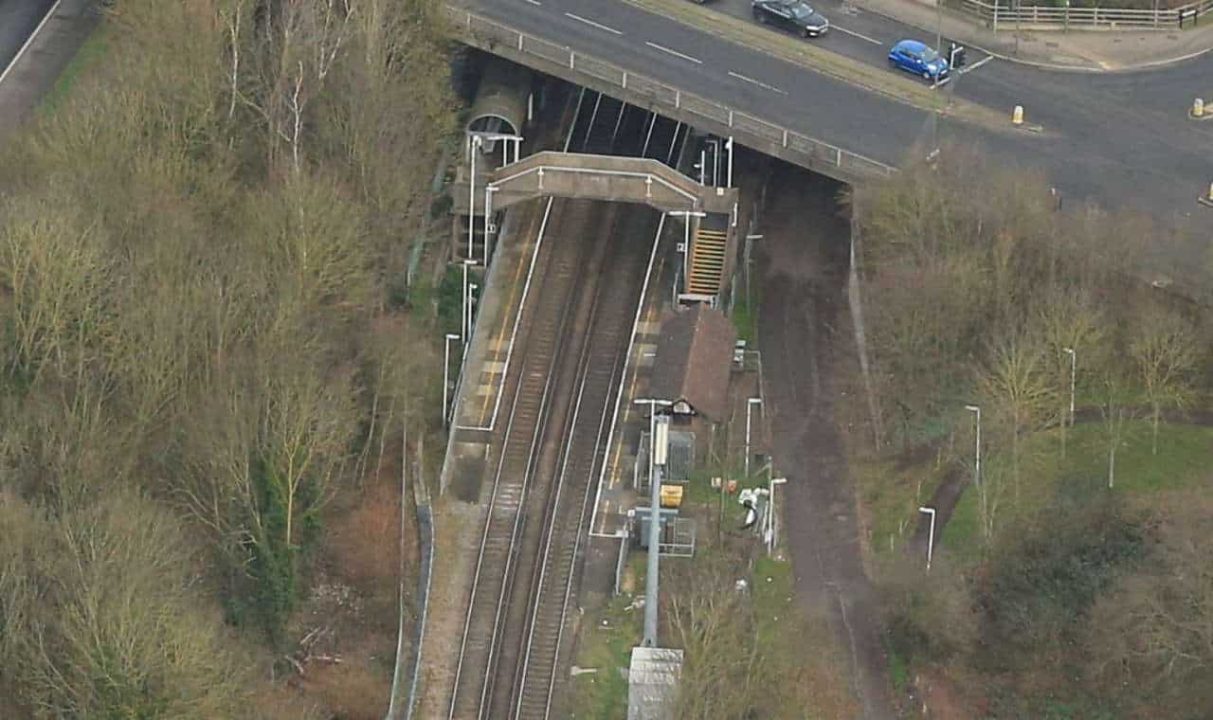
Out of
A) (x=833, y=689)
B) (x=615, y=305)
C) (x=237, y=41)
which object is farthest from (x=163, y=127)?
(x=833, y=689)

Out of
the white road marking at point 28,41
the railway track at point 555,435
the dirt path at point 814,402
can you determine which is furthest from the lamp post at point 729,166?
the white road marking at point 28,41

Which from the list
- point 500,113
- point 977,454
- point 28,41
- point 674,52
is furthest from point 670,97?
point 28,41

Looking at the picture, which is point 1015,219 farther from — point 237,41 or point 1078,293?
point 237,41

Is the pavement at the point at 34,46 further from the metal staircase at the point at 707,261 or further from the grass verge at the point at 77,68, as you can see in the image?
the metal staircase at the point at 707,261

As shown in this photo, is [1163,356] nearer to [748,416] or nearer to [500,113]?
[748,416]

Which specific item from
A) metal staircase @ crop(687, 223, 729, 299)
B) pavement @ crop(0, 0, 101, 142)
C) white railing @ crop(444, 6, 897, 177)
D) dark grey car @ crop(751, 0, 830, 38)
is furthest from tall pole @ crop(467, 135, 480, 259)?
pavement @ crop(0, 0, 101, 142)

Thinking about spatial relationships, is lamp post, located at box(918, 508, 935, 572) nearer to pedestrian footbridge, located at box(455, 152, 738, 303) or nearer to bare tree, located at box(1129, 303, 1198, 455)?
bare tree, located at box(1129, 303, 1198, 455)
